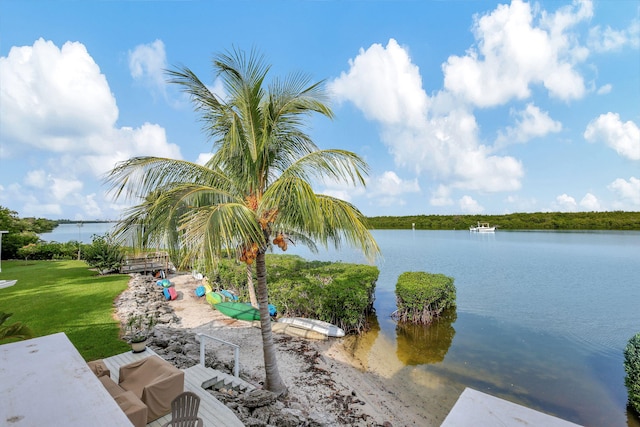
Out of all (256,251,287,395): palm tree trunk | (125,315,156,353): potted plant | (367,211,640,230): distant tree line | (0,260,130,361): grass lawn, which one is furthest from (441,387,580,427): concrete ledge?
(367,211,640,230): distant tree line

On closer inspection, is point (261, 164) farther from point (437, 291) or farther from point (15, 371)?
point (437, 291)

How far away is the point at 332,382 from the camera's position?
7367 mm

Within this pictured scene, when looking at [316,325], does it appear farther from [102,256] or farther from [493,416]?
[102,256]

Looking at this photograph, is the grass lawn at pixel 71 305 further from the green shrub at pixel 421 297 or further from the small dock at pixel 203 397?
the green shrub at pixel 421 297

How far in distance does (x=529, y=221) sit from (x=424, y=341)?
249 feet

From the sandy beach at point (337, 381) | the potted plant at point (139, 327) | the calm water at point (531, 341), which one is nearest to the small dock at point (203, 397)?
the potted plant at point (139, 327)

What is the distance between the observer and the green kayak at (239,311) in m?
11.1

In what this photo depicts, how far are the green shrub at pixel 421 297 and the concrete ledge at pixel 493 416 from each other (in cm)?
Result: 912

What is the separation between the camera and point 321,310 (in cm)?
1138

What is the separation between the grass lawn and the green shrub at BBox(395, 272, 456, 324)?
10885 mm

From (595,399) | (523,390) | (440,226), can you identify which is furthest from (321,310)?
(440,226)

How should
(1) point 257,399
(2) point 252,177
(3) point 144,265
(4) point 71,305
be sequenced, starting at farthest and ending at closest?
(3) point 144,265
(4) point 71,305
(2) point 252,177
(1) point 257,399

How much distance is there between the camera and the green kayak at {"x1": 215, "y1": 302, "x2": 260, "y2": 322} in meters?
11.1

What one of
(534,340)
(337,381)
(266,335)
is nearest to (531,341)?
(534,340)
